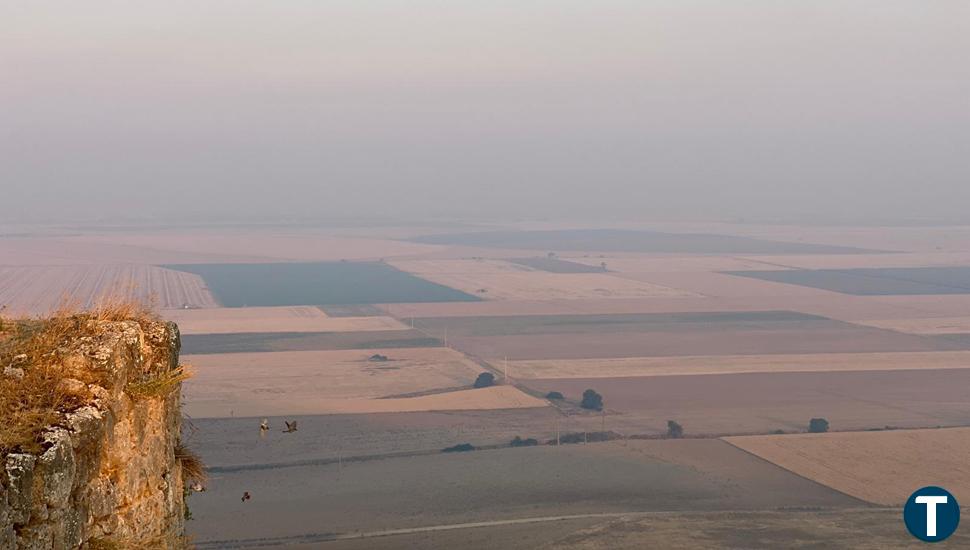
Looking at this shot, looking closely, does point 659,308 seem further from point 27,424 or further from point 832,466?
point 27,424

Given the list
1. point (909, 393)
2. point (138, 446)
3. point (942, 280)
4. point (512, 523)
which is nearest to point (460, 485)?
point (512, 523)

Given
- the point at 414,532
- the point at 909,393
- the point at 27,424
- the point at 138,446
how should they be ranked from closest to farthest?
the point at 27,424, the point at 138,446, the point at 414,532, the point at 909,393

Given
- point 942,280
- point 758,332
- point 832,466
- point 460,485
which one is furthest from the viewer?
point 942,280

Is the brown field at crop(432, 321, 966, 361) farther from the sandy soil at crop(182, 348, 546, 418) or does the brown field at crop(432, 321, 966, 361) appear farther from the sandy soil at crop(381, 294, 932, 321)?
the sandy soil at crop(381, 294, 932, 321)

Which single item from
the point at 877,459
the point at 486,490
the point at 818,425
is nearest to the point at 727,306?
the point at 818,425

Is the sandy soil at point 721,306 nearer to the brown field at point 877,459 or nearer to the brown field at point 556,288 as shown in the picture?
the brown field at point 556,288

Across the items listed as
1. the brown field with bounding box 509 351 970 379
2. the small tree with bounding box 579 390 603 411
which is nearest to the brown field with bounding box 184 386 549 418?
the small tree with bounding box 579 390 603 411
